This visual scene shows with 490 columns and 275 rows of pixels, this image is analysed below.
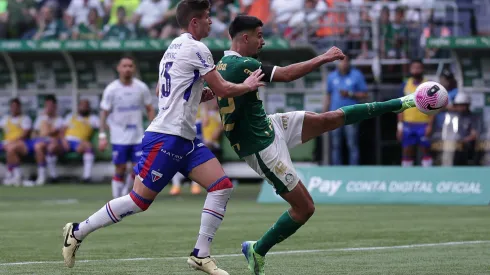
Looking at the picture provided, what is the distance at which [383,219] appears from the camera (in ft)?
49.5

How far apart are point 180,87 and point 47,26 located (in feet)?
63.7

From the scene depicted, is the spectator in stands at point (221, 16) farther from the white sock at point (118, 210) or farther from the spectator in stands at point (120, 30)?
the white sock at point (118, 210)

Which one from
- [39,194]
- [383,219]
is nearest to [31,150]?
[39,194]

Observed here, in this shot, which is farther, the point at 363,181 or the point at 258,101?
the point at 363,181

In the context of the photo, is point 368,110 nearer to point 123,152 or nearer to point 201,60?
point 201,60

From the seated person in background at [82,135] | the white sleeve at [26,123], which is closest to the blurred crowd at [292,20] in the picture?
the seated person in background at [82,135]

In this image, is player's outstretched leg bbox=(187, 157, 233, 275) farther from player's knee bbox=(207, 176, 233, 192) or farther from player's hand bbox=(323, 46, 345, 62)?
player's hand bbox=(323, 46, 345, 62)

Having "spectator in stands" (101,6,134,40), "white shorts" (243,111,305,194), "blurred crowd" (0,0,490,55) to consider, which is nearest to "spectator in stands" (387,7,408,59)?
"blurred crowd" (0,0,490,55)

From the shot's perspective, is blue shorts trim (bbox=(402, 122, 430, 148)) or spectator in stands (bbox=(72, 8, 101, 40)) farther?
spectator in stands (bbox=(72, 8, 101, 40))

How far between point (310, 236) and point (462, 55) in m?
13.0

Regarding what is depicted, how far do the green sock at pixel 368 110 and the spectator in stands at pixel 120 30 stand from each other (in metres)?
17.5

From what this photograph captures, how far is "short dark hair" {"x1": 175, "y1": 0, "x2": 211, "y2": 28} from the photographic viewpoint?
344 inches

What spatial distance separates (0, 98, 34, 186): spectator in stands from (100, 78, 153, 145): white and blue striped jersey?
8.63 metres

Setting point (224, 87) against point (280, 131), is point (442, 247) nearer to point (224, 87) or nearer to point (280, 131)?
point (280, 131)
